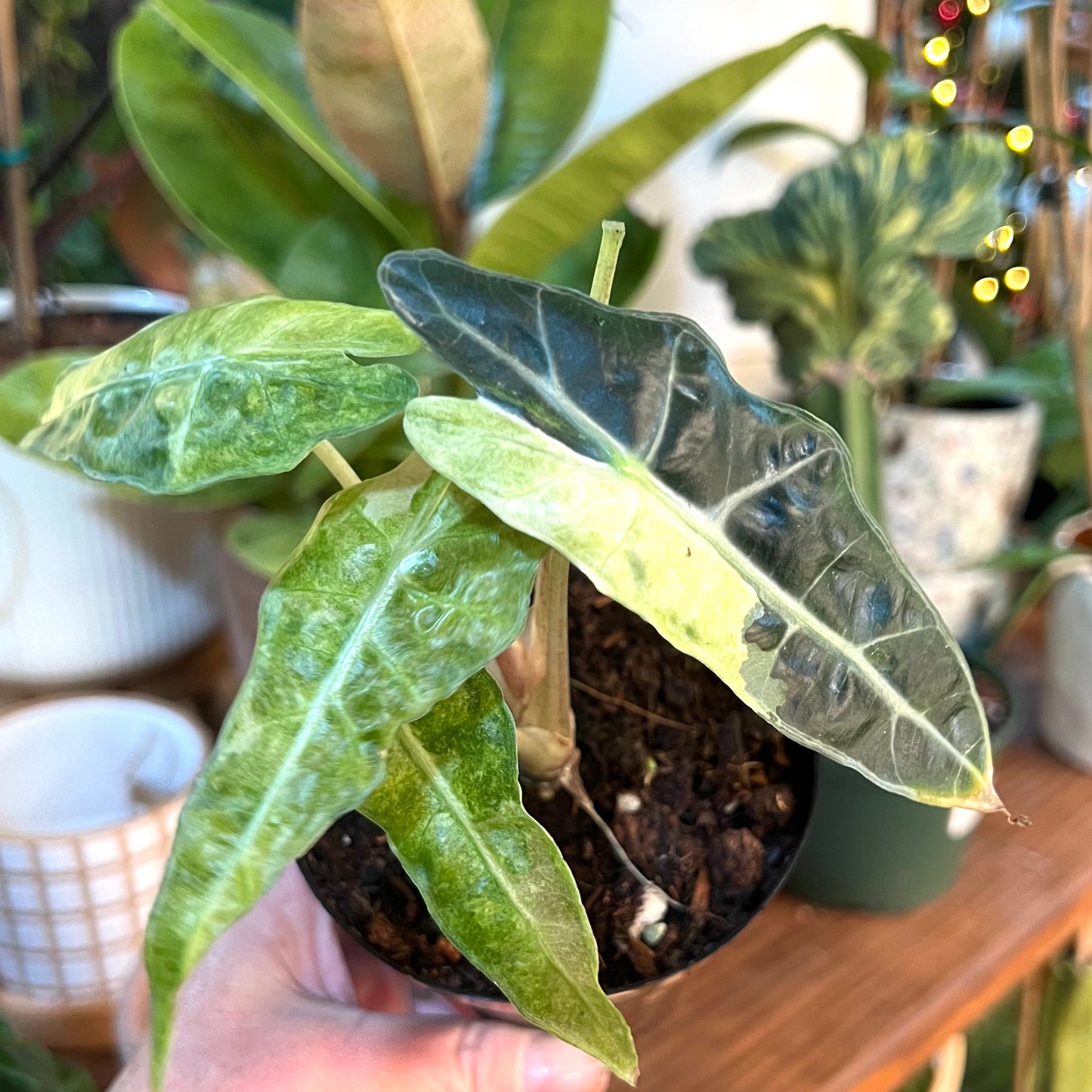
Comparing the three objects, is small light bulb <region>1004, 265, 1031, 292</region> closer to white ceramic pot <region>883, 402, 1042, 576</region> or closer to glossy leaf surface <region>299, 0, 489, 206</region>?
white ceramic pot <region>883, 402, 1042, 576</region>

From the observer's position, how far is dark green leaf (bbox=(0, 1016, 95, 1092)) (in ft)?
1.50

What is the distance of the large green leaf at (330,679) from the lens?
0.59 feet

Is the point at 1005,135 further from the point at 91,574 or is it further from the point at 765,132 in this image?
the point at 91,574

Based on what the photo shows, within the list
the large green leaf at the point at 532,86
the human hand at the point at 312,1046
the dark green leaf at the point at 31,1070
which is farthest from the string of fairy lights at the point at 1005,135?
the dark green leaf at the point at 31,1070

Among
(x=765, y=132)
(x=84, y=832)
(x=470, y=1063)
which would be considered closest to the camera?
(x=470, y=1063)

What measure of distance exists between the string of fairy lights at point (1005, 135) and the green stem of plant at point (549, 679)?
51cm

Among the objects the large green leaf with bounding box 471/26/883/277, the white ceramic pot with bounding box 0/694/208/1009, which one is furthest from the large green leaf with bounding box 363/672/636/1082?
the large green leaf with bounding box 471/26/883/277

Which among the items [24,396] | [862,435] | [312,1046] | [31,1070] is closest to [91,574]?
[24,396]

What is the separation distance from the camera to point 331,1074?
307 mm

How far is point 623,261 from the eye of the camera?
0.63 meters

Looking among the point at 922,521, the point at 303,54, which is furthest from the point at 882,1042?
the point at 303,54

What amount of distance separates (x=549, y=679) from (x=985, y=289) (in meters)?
0.67

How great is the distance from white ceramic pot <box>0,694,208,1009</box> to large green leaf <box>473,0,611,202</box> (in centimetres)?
41

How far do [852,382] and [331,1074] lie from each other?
0.48 m
